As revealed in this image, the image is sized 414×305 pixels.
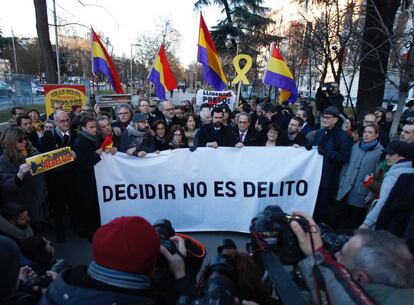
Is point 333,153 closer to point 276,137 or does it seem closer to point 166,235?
point 276,137

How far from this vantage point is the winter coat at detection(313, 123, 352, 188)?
4.29 meters

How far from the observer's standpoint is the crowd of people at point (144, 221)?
128cm

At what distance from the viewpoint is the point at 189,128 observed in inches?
221

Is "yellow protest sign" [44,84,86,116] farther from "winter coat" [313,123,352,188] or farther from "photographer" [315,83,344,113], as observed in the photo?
"winter coat" [313,123,352,188]

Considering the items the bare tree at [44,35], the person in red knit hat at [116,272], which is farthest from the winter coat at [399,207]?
the bare tree at [44,35]

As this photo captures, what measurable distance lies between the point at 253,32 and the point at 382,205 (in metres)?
19.2

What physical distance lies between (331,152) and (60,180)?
367 centimetres

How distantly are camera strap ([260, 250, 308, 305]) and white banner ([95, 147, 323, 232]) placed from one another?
2930 millimetres

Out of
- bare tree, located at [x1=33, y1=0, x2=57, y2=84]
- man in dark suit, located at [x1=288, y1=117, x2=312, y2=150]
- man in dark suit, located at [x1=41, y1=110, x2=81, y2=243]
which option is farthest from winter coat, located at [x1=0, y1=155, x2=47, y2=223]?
bare tree, located at [x1=33, y1=0, x2=57, y2=84]

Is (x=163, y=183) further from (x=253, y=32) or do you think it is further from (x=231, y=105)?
(x=253, y=32)

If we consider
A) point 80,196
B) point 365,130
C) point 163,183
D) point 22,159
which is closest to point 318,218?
point 365,130

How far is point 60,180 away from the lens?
162 inches

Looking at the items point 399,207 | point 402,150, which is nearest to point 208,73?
point 402,150

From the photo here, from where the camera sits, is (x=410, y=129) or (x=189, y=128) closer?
(x=410, y=129)
